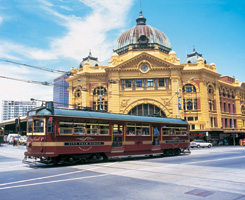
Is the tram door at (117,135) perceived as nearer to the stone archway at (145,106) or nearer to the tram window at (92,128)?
the tram window at (92,128)

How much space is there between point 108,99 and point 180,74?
15.4 m

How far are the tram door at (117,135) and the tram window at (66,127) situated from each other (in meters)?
3.72

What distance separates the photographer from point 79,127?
16.7 meters

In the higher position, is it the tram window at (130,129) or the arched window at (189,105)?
the arched window at (189,105)

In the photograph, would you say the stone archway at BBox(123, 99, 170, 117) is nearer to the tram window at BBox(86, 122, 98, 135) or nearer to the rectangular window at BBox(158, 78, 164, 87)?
the rectangular window at BBox(158, 78, 164, 87)

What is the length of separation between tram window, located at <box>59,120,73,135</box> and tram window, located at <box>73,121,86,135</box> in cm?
33

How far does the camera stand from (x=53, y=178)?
11.0 m

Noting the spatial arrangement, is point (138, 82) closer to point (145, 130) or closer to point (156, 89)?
point (156, 89)

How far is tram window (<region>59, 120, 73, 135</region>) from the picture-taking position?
1579 centimetres

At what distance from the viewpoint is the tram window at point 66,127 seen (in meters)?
15.8

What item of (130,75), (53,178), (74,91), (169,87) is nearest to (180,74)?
(169,87)

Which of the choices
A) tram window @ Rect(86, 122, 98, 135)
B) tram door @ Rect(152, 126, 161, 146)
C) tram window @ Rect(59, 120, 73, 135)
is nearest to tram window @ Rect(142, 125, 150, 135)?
tram door @ Rect(152, 126, 161, 146)

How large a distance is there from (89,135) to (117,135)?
267 cm

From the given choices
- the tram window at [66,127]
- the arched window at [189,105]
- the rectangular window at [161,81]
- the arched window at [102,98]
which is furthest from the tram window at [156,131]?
the arched window at [102,98]
